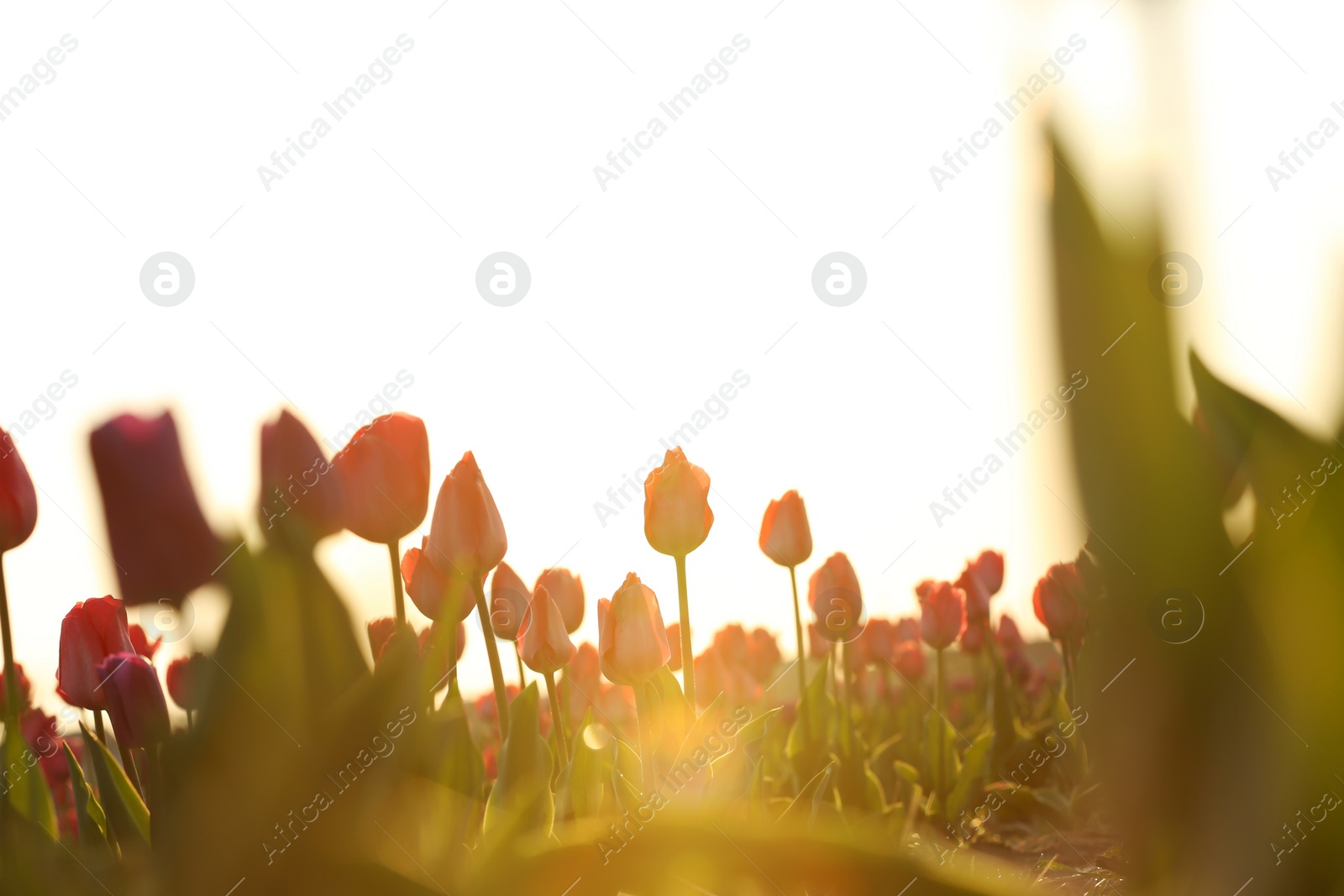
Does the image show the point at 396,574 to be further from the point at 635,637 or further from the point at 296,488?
the point at 635,637

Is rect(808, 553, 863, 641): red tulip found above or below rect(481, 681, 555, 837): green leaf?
above

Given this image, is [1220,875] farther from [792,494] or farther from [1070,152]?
[792,494]

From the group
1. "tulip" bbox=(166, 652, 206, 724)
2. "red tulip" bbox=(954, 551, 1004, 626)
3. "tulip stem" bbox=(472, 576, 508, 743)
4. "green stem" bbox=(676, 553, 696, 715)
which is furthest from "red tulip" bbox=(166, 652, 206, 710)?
"red tulip" bbox=(954, 551, 1004, 626)

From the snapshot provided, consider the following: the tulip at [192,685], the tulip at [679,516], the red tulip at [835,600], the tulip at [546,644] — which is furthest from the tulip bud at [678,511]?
the red tulip at [835,600]

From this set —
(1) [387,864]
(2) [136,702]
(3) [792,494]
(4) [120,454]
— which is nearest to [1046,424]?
(1) [387,864]

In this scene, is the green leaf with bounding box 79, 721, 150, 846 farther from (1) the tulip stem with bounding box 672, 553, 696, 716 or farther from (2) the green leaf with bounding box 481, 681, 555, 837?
(1) the tulip stem with bounding box 672, 553, 696, 716

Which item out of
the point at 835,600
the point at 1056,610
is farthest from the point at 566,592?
the point at 1056,610
